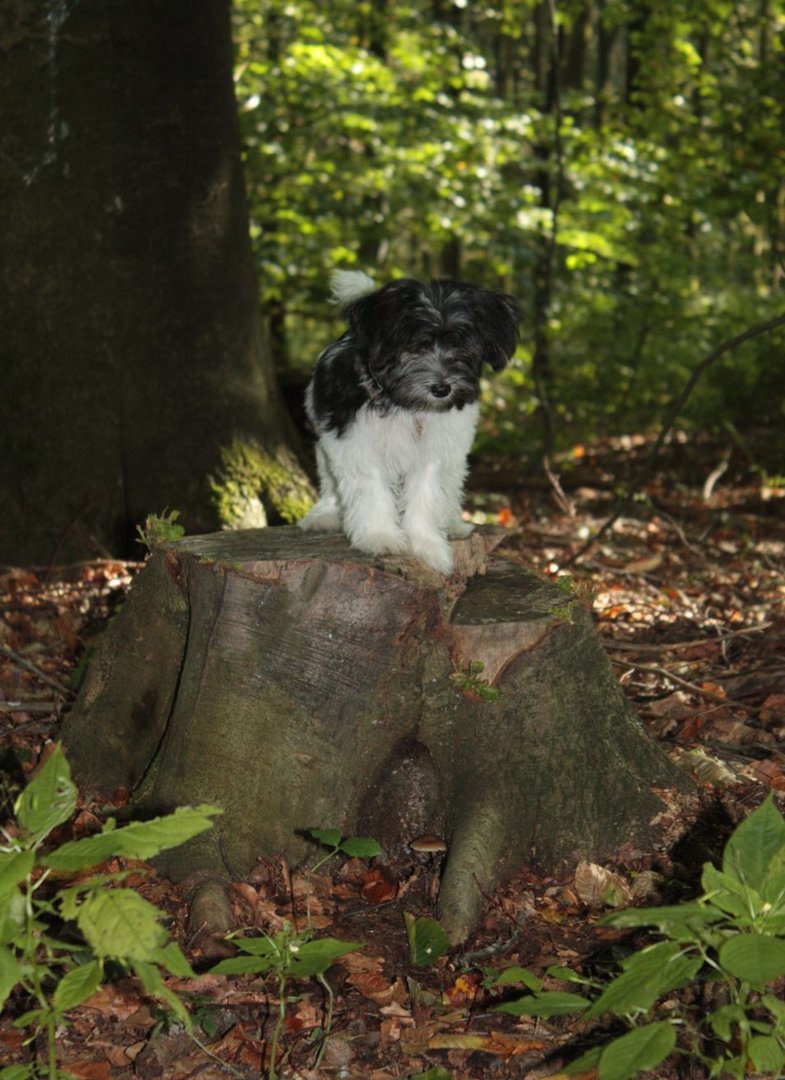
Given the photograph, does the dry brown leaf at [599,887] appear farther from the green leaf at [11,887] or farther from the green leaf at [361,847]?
the green leaf at [11,887]

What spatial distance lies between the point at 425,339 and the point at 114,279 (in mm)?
2904

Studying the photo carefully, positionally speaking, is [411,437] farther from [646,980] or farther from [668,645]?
[646,980]

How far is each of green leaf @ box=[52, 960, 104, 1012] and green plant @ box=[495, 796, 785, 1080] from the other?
1000 millimetres

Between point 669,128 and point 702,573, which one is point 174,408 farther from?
point 669,128

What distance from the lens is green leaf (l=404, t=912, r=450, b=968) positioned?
3506 millimetres

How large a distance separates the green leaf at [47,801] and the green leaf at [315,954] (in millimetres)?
836

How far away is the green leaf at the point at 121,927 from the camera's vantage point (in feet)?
7.55

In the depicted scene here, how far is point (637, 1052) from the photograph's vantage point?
7.84ft

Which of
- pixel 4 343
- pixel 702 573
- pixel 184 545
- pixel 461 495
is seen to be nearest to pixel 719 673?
pixel 461 495

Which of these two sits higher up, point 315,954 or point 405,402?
point 405,402

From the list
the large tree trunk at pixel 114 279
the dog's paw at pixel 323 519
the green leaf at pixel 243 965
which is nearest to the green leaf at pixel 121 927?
the green leaf at pixel 243 965

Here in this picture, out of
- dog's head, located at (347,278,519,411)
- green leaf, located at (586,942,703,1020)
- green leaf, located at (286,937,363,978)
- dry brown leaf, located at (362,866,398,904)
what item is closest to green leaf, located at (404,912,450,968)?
dry brown leaf, located at (362,866,398,904)

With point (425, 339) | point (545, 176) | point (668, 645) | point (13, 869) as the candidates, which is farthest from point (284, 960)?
point (545, 176)

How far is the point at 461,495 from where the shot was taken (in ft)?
16.5
